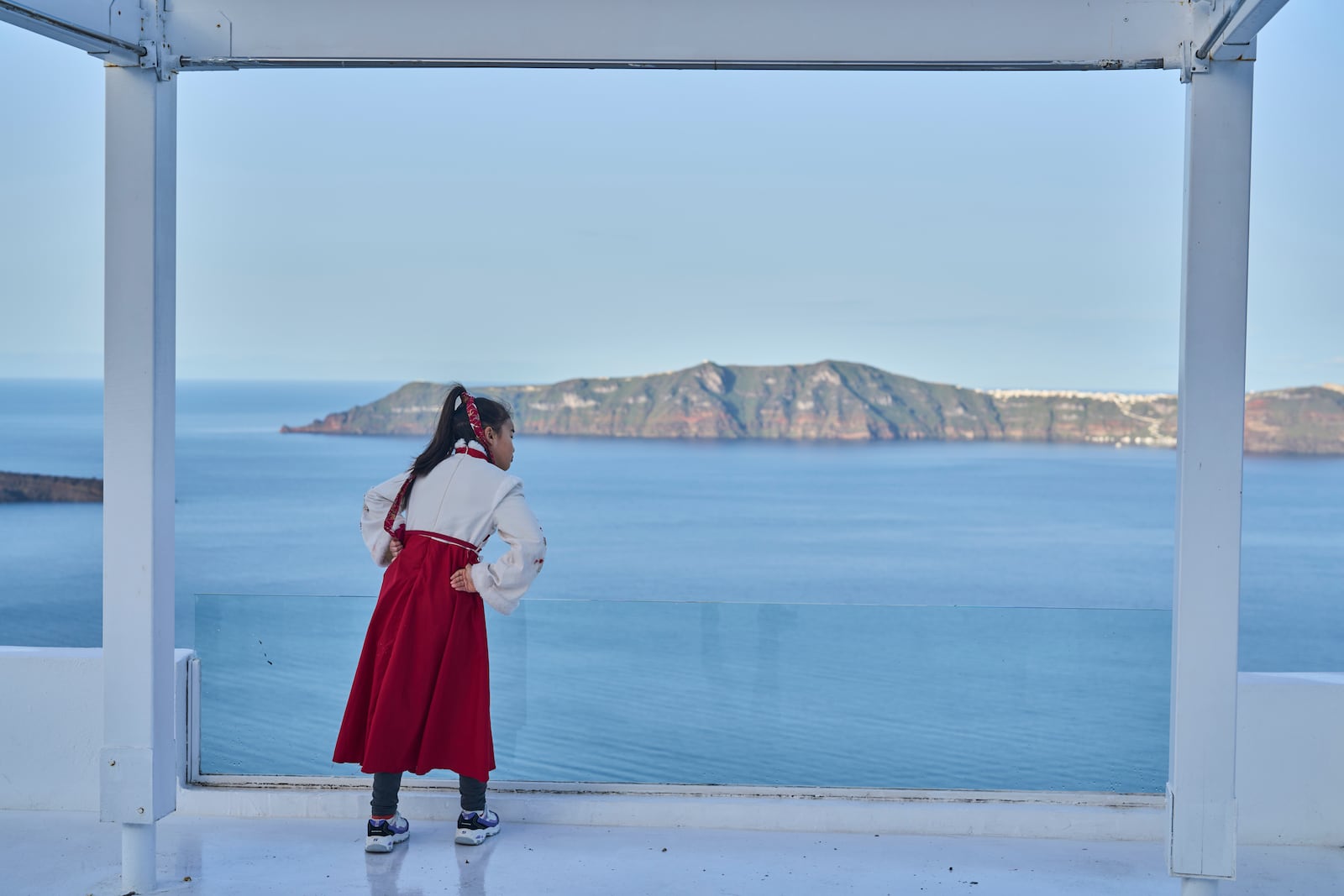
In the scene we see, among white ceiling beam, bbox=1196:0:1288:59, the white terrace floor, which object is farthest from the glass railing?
white ceiling beam, bbox=1196:0:1288:59

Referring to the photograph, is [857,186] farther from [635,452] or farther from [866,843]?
[866,843]

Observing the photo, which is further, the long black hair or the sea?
the sea

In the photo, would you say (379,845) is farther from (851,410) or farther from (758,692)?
(851,410)

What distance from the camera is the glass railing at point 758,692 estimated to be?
388cm

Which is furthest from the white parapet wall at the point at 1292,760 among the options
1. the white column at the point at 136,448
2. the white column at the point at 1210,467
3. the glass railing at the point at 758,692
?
the white column at the point at 136,448

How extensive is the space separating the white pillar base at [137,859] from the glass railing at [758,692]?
0.71 metres

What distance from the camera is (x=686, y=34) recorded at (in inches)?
123

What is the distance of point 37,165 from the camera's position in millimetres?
42750

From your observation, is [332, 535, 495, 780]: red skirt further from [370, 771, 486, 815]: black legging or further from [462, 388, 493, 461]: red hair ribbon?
[462, 388, 493, 461]: red hair ribbon

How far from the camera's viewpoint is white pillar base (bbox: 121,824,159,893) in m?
3.21

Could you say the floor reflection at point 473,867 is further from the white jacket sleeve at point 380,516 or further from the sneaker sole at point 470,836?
the white jacket sleeve at point 380,516

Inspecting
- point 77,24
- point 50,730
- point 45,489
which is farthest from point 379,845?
point 45,489

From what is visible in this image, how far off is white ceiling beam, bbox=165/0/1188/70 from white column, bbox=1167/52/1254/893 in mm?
209

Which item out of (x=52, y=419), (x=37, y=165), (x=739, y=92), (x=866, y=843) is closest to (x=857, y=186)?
(x=739, y=92)
